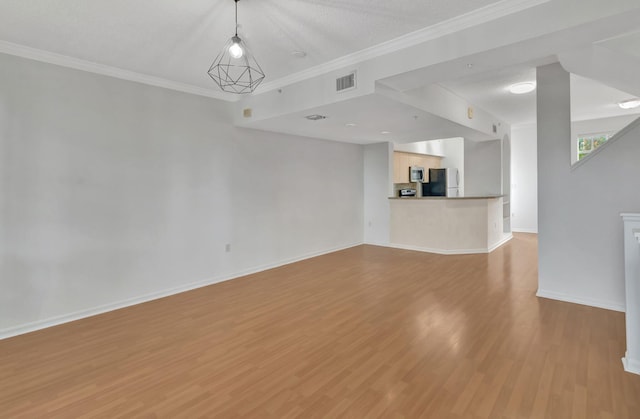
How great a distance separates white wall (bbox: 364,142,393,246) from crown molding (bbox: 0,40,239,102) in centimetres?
375

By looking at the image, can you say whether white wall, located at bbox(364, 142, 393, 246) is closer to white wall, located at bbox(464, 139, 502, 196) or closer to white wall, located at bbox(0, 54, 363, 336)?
white wall, located at bbox(464, 139, 502, 196)

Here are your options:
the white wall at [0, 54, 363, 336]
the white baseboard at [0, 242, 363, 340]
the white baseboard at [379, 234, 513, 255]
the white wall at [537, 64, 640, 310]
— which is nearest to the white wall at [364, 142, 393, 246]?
the white baseboard at [379, 234, 513, 255]

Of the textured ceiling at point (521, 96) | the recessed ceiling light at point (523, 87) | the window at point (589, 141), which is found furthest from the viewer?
the window at point (589, 141)

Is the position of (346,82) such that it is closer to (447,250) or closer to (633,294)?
(633,294)

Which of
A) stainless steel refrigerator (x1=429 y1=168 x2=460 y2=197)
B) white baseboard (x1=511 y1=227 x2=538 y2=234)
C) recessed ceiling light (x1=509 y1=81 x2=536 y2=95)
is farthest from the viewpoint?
stainless steel refrigerator (x1=429 y1=168 x2=460 y2=197)

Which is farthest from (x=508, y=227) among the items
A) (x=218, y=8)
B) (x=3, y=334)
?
(x=3, y=334)

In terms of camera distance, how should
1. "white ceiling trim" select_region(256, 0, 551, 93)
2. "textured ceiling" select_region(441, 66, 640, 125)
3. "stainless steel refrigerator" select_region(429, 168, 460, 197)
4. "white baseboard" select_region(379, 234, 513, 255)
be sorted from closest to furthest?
1. "white ceiling trim" select_region(256, 0, 551, 93)
2. "textured ceiling" select_region(441, 66, 640, 125)
3. "white baseboard" select_region(379, 234, 513, 255)
4. "stainless steel refrigerator" select_region(429, 168, 460, 197)

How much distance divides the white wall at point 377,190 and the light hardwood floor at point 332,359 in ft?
10.2

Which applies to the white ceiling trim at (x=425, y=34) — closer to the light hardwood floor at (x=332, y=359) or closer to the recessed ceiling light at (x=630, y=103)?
the light hardwood floor at (x=332, y=359)

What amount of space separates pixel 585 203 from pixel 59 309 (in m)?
5.79

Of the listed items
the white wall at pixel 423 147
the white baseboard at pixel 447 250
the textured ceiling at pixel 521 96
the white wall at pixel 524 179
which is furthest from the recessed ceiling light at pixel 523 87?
the white wall at pixel 524 179

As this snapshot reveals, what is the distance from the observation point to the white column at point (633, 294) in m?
2.21

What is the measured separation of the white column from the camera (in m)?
2.21

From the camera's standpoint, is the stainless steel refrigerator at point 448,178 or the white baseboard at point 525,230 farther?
the stainless steel refrigerator at point 448,178
